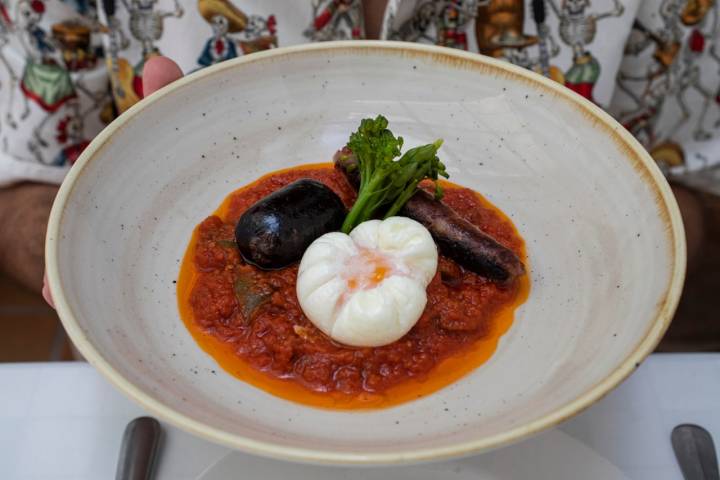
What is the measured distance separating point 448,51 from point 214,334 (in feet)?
3.41

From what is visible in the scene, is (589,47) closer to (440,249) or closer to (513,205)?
(513,205)

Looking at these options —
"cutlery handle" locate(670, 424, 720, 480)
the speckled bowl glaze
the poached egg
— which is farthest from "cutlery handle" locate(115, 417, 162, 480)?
"cutlery handle" locate(670, 424, 720, 480)

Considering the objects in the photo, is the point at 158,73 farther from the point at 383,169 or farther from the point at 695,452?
the point at 695,452

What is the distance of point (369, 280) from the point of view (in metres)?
1.56

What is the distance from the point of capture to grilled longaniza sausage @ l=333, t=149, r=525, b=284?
1.63m

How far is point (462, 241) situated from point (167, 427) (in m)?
0.85

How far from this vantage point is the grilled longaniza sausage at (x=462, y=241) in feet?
5.36

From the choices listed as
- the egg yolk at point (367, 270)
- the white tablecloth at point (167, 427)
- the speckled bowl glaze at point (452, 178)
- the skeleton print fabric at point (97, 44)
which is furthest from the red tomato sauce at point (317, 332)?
the skeleton print fabric at point (97, 44)

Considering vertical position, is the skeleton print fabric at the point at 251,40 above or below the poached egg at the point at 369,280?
above

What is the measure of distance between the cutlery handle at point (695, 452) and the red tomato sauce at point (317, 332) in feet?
1.51

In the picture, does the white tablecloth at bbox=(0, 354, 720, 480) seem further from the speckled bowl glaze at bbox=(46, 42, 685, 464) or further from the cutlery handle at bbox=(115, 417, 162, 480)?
the speckled bowl glaze at bbox=(46, 42, 685, 464)

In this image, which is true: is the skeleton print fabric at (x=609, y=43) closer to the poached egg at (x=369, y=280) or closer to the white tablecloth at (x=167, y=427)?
the poached egg at (x=369, y=280)

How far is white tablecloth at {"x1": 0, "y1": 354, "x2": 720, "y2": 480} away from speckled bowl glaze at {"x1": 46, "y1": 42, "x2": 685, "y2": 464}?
0.24 m

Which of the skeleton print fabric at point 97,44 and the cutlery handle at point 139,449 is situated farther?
the skeleton print fabric at point 97,44
